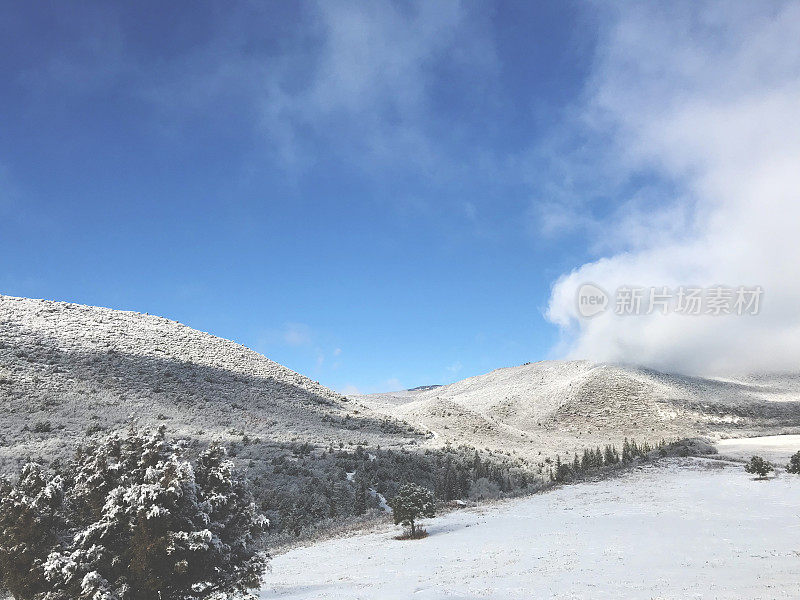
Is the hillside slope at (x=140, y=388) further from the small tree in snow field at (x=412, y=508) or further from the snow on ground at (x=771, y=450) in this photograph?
the snow on ground at (x=771, y=450)

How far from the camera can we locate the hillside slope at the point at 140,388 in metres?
35.2

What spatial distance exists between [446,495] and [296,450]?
38.7ft

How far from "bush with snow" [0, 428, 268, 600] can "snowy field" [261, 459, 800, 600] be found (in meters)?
3.74

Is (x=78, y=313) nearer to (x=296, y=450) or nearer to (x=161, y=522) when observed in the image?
(x=296, y=450)

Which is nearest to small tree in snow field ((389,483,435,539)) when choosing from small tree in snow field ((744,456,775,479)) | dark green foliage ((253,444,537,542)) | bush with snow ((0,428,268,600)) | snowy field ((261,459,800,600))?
snowy field ((261,459,800,600))

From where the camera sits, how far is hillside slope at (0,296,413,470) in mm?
35203

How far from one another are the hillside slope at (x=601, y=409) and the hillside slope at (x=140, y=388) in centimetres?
1135

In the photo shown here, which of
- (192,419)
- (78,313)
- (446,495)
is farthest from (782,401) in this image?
(78,313)

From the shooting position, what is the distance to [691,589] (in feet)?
29.1

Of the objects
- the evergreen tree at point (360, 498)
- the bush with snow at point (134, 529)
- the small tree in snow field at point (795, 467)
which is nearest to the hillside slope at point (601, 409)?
the evergreen tree at point (360, 498)

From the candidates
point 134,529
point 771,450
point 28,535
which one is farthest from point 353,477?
point 771,450

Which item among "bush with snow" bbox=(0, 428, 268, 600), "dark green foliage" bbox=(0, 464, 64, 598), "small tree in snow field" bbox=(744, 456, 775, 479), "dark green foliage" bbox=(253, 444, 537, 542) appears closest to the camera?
"bush with snow" bbox=(0, 428, 268, 600)

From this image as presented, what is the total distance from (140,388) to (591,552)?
44.1m

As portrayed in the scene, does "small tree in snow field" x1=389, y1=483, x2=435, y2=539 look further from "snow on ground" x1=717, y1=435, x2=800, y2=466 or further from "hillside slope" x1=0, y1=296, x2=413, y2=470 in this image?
"snow on ground" x1=717, y1=435, x2=800, y2=466
